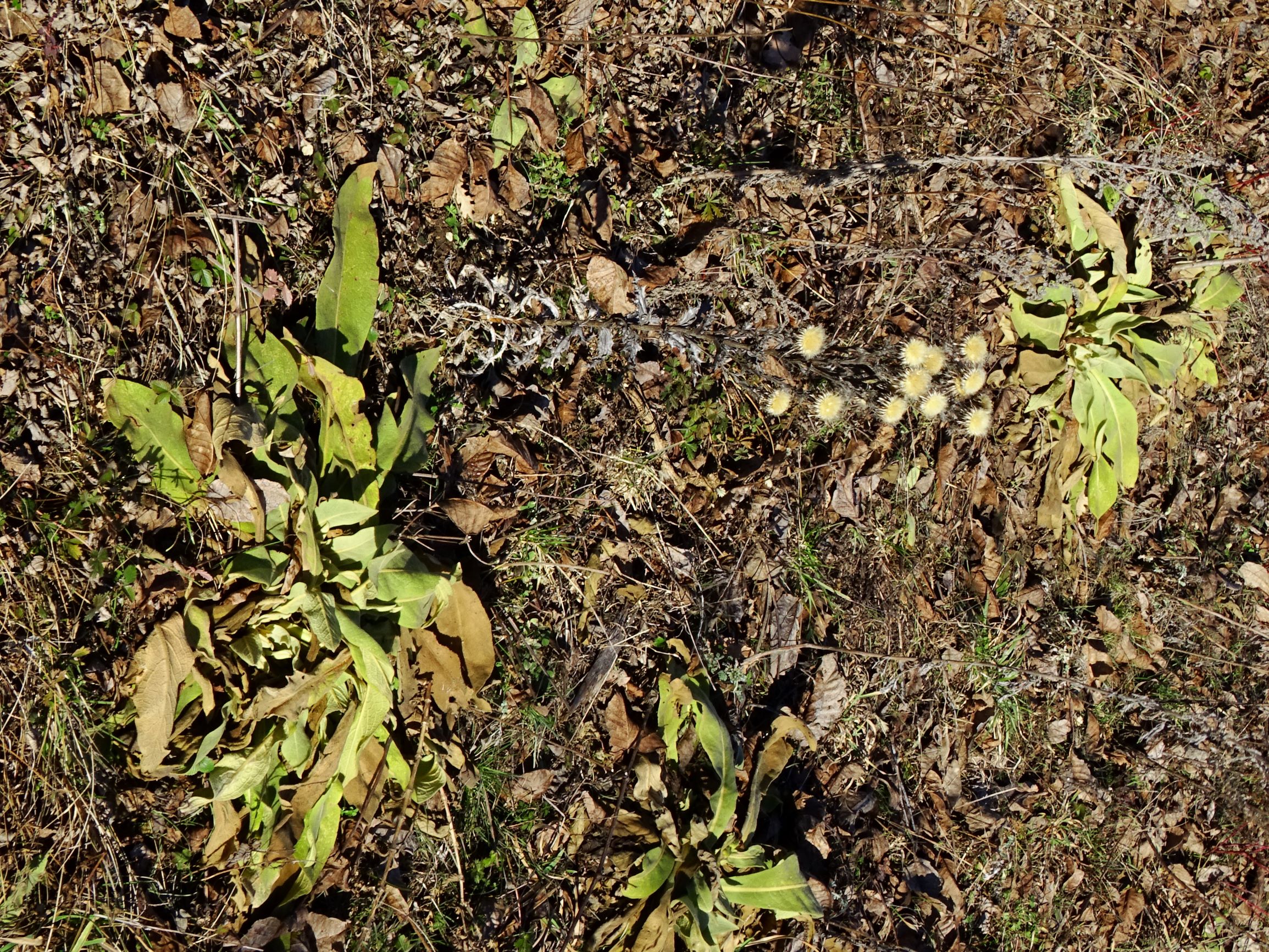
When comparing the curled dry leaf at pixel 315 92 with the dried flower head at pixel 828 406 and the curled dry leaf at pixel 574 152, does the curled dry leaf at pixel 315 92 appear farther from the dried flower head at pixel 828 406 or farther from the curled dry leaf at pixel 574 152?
the dried flower head at pixel 828 406

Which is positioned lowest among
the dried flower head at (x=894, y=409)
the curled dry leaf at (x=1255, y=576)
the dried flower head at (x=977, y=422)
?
the curled dry leaf at (x=1255, y=576)

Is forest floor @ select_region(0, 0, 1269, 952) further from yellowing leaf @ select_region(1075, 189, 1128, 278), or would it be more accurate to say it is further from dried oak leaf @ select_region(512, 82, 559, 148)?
yellowing leaf @ select_region(1075, 189, 1128, 278)

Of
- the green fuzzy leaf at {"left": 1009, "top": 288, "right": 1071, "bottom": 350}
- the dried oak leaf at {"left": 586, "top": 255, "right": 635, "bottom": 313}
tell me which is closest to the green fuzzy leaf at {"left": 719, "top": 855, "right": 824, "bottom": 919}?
the dried oak leaf at {"left": 586, "top": 255, "right": 635, "bottom": 313}

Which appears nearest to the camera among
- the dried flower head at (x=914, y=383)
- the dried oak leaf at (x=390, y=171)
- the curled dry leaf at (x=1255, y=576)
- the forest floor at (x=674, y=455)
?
the forest floor at (x=674, y=455)

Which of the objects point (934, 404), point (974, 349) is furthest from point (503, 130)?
point (974, 349)

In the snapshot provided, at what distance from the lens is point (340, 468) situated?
8.85ft

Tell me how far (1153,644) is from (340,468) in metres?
3.53

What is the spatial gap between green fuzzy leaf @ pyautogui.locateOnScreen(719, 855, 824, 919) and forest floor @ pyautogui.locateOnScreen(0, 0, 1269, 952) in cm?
20

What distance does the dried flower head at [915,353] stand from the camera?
3332mm

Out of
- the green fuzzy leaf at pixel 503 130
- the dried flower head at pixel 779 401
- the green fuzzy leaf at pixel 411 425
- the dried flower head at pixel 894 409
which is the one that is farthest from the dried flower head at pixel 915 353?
the green fuzzy leaf at pixel 411 425

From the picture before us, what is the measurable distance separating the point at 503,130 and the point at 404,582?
4.96ft

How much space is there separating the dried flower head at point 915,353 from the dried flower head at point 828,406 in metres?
0.30

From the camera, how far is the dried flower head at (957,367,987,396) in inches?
136

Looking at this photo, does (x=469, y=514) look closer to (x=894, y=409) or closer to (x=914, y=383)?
(x=894, y=409)
